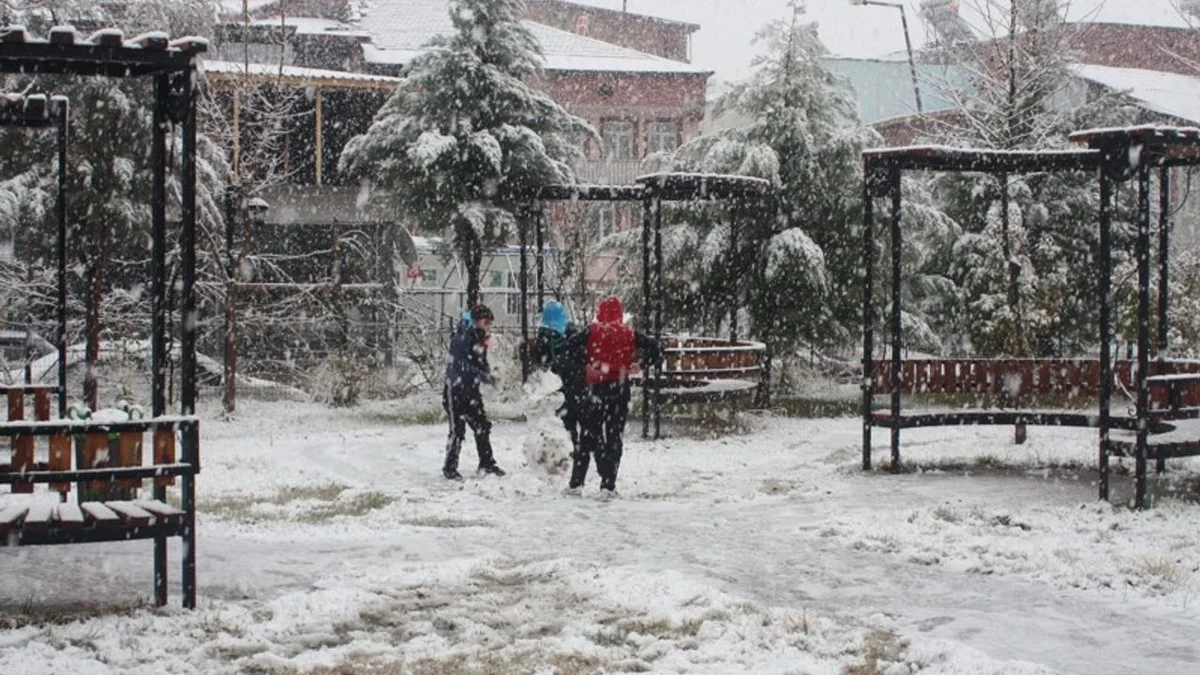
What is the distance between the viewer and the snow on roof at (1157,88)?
33188mm

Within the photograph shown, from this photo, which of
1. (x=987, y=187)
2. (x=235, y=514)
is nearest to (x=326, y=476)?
(x=235, y=514)

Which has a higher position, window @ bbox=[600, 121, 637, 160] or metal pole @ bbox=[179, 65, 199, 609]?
window @ bbox=[600, 121, 637, 160]

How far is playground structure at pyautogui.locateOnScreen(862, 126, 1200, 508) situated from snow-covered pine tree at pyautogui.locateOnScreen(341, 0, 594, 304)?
25.3 ft

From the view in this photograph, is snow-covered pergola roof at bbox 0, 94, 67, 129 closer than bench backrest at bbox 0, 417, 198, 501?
No

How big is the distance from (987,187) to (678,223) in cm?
637

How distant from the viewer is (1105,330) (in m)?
11.2

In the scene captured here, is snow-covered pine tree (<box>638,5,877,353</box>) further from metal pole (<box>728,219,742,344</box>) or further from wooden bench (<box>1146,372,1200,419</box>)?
wooden bench (<box>1146,372,1200,419</box>)

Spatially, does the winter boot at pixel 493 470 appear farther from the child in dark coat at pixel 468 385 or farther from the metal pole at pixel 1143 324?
the metal pole at pixel 1143 324

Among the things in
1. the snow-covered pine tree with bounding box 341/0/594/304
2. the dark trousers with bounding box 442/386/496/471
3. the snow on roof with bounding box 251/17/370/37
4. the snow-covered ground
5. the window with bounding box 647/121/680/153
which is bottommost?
the snow-covered ground

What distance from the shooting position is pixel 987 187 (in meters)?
24.4

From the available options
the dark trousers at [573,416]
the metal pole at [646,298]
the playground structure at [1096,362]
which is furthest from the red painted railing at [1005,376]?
the dark trousers at [573,416]

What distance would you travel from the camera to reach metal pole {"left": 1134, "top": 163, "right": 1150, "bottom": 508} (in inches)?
421

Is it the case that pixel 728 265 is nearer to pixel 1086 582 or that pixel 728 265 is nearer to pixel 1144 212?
pixel 1144 212

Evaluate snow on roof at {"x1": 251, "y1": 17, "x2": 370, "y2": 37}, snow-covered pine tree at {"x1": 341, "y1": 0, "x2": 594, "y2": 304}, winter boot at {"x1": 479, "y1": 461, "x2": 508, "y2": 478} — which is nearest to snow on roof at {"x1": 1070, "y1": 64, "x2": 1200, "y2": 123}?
snow-covered pine tree at {"x1": 341, "y1": 0, "x2": 594, "y2": 304}
